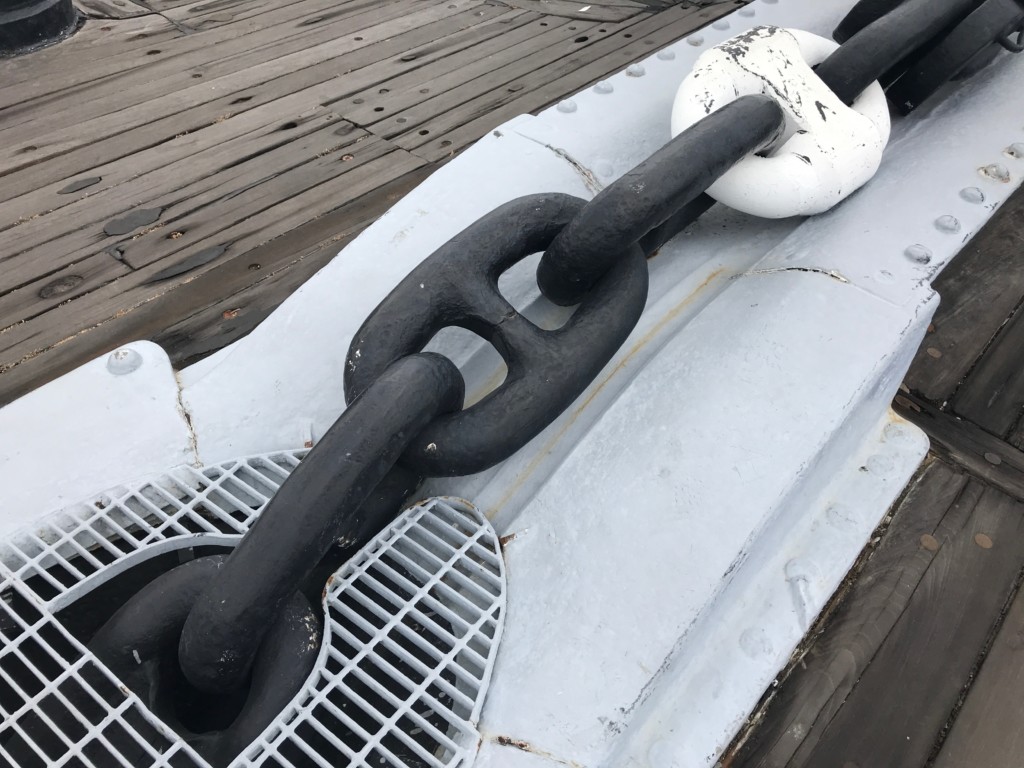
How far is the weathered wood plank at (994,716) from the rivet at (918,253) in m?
0.56

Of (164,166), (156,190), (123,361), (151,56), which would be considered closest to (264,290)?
(156,190)

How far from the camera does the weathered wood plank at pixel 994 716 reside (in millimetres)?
1004

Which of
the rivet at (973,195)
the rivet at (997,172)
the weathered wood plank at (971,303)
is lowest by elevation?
the weathered wood plank at (971,303)

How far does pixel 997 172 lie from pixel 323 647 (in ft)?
4.37

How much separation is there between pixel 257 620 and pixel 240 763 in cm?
12

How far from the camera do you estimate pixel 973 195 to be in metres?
1.26

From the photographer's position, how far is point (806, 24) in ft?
5.80

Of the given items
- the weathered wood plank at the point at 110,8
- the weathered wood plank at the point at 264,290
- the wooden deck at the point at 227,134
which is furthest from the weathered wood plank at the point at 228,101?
the weathered wood plank at the point at 110,8

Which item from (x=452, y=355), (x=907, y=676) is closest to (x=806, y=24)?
(x=452, y=355)

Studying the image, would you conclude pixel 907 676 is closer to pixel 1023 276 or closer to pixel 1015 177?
pixel 1015 177

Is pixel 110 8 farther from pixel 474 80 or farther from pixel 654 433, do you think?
pixel 654 433

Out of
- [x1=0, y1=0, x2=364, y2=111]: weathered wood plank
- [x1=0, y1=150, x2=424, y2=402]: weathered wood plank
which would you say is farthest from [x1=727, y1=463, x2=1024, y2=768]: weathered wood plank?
[x1=0, y1=0, x2=364, y2=111]: weathered wood plank

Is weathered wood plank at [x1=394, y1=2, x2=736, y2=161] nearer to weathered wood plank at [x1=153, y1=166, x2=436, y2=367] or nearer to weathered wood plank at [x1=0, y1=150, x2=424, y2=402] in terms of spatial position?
weathered wood plank at [x1=0, y1=150, x2=424, y2=402]

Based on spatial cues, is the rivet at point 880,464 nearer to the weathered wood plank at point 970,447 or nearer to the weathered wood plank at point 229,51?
the weathered wood plank at point 970,447
